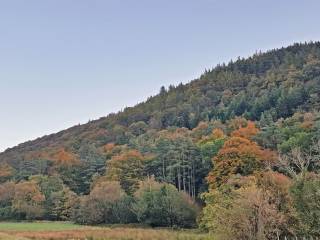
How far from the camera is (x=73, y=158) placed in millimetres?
112562

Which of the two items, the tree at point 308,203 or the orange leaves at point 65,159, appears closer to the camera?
the tree at point 308,203

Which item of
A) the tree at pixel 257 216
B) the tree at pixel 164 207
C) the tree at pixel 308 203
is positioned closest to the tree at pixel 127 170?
the tree at pixel 164 207

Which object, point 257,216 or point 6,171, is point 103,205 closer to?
point 6,171

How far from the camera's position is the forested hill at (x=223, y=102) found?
126 m

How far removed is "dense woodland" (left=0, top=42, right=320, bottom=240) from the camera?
3694 centimetres

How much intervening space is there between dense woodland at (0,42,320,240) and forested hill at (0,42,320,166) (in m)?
0.52

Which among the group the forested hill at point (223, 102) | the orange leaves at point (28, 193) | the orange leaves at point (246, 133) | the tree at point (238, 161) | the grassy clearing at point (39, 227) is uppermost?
the forested hill at point (223, 102)

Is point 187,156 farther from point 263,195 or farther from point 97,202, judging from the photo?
point 263,195

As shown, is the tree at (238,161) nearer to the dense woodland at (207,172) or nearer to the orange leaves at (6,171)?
the dense woodland at (207,172)

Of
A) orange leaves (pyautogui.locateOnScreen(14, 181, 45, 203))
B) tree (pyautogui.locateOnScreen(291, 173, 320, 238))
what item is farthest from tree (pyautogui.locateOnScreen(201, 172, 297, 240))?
orange leaves (pyautogui.locateOnScreen(14, 181, 45, 203))

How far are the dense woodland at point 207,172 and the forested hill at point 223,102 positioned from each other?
1.70 ft

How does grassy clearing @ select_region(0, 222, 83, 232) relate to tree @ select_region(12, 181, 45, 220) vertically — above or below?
below

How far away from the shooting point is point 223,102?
15412cm

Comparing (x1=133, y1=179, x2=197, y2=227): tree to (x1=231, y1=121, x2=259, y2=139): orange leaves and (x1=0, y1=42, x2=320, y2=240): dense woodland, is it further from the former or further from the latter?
(x1=231, y1=121, x2=259, y2=139): orange leaves
